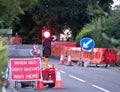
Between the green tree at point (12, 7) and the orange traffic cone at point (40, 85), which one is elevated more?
the green tree at point (12, 7)

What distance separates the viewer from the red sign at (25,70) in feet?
50.5

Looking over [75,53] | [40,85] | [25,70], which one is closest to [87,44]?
[75,53]

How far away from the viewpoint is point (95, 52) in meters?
31.6

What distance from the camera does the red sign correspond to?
50.5 ft

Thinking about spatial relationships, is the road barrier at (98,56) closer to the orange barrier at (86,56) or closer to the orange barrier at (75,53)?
the orange barrier at (86,56)

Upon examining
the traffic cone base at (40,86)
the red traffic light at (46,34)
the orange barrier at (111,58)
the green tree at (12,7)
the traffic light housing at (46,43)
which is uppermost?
the green tree at (12,7)

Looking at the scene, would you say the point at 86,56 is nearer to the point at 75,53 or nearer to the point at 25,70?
the point at 75,53

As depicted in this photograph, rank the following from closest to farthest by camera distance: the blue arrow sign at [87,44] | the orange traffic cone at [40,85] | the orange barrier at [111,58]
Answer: the orange traffic cone at [40,85], the blue arrow sign at [87,44], the orange barrier at [111,58]

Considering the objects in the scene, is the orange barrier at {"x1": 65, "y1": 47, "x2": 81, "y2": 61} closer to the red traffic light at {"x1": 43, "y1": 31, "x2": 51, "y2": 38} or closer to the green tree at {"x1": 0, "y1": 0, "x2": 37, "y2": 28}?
the red traffic light at {"x1": 43, "y1": 31, "x2": 51, "y2": 38}


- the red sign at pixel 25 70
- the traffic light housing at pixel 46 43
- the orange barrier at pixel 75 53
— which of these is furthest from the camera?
the orange barrier at pixel 75 53

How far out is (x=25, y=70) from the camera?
1536cm

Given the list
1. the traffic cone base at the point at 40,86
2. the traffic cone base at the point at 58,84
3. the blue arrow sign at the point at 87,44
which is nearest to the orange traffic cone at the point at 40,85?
the traffic cone base at the point at 40,86

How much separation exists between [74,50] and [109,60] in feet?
16.0

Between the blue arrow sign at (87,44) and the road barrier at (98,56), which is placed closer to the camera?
the blue arrow sign at (87,44)
